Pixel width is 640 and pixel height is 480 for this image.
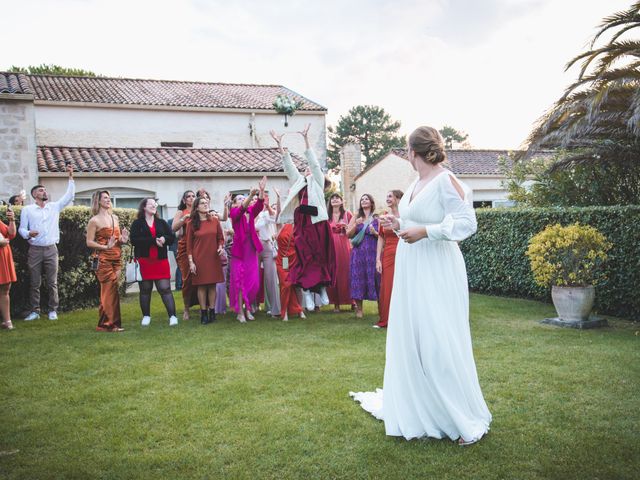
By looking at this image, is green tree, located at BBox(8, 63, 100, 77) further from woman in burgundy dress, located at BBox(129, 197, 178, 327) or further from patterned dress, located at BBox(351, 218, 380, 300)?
patterned dress, located at BBox(351, 218, 380, 300)

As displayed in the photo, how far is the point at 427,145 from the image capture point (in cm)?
412

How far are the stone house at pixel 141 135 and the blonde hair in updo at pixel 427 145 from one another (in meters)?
14.2

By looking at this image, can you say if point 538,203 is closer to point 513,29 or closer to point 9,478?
point 513,29

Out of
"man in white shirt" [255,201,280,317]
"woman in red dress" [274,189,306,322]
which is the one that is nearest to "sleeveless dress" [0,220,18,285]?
"man in white shirt" [255,201,280,317]

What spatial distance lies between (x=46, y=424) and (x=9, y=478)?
105 cm

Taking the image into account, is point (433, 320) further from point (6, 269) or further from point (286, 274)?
point (6, 269)

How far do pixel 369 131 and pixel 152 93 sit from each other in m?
37.3

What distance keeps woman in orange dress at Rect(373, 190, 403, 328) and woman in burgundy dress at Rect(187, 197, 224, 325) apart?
2.64 meters

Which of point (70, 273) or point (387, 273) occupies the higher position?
point (70, 273)

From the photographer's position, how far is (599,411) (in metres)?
4.64

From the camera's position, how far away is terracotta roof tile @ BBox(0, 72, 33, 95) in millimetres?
15116

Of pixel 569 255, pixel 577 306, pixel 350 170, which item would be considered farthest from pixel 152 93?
pixel 577 306

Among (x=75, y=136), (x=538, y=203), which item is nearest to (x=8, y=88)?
(x=75, y=136)

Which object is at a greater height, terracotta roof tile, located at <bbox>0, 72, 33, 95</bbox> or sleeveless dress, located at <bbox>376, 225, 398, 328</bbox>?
terracotta roof tile, located at <bbox>0, 72, 33, 95</bbox>
